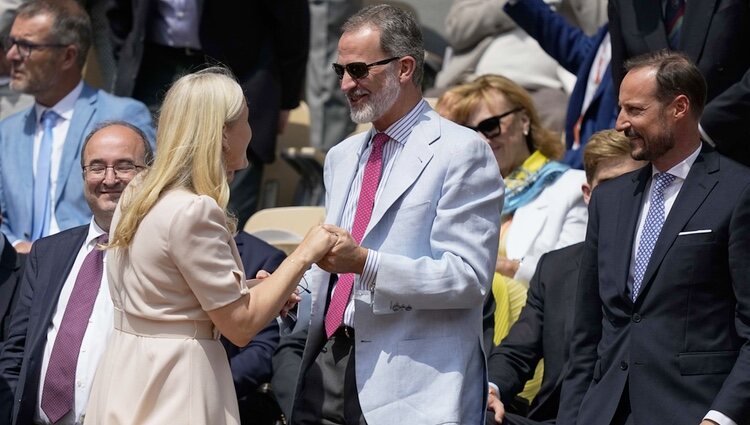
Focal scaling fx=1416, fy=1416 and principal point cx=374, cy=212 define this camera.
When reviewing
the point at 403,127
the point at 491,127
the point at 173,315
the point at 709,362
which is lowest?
the point at 491,127

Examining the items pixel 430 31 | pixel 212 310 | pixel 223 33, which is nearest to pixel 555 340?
pixel 212 310

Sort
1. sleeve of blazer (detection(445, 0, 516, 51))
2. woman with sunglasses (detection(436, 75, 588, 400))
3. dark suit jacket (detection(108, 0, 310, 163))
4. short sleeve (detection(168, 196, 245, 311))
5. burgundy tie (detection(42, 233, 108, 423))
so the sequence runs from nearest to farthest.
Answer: short sleeve (detection(168, 196, 245, 311))
burgundy tie (detection(42, 233, 108, 423))
woman with sunglasses (detection(436, 75, 588, 400))
dark suit jacket (detection(108, 0, 310, 163))
sleeve of blazer (detection(445, 0, 516, 51))

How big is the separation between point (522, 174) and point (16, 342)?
8.08 feet

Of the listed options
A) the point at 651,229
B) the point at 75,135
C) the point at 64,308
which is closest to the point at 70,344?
the point at 64,308

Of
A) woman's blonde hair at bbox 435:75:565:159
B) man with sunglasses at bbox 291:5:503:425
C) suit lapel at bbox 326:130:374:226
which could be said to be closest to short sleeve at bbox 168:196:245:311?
man with sunglasses at bbox 291:5:503:425

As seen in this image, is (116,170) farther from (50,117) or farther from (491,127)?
(491,127)

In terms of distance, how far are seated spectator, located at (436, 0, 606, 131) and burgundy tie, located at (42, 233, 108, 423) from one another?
11.3ft

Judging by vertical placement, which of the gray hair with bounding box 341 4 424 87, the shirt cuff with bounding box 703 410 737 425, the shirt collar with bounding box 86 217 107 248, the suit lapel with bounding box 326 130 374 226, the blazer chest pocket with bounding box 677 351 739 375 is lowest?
the shirt collar with bounding box 86 217 107 248

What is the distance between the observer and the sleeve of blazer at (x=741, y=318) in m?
4.11

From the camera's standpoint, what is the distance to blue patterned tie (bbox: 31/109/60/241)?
22.1ft

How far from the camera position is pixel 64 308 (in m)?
5.32

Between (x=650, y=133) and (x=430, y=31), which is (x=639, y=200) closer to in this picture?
(x=650, y=133)

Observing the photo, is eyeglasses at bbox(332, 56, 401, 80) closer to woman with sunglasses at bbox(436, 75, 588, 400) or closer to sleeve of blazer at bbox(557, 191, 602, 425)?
sleeve of blazer at bbox(557, 191, 602, 425)

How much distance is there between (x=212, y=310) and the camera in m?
3.95
